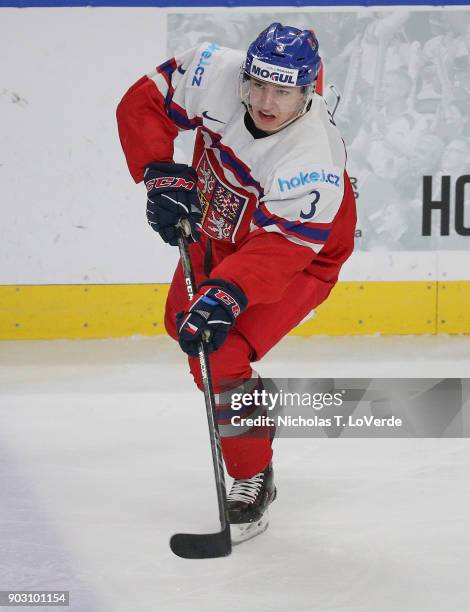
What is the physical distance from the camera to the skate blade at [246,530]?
7.32 ft

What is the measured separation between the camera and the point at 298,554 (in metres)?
2.17

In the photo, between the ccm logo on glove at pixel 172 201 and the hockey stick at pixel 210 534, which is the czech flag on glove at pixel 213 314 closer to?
the hockey stick at pixel 210 534

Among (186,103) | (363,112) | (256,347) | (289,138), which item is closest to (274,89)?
(289,138)

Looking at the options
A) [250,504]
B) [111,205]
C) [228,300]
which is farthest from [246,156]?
[111,205]

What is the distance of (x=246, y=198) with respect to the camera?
2422mm

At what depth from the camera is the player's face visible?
216cm

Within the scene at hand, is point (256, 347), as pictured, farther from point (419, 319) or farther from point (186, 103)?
point (419, 319)

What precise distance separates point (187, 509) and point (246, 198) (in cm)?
71

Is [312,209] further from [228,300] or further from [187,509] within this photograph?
[187,509]

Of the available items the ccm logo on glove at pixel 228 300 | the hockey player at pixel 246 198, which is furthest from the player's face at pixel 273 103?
the ccm logo on glove at pixel 228 300

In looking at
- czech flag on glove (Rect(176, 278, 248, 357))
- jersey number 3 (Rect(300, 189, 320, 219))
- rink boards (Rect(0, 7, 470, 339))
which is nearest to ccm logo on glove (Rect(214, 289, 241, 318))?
czech flag on glove (Rect(176, 278, 248, 357))

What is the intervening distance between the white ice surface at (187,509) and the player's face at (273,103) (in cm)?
86

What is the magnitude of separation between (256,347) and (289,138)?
45cm

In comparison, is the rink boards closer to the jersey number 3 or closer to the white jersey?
the white jersey
